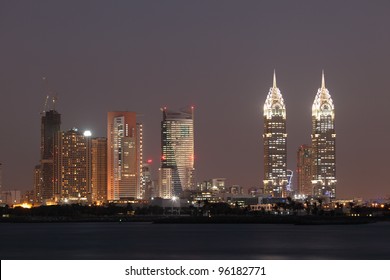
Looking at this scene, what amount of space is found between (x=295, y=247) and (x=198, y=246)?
417 inches

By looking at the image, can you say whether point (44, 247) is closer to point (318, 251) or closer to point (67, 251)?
point (67, 251)

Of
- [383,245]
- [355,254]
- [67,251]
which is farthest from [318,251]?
[67,251]

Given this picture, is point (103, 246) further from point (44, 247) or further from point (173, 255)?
point (173, 255)

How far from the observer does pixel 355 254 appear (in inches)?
3403

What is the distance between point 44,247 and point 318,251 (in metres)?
29.8
